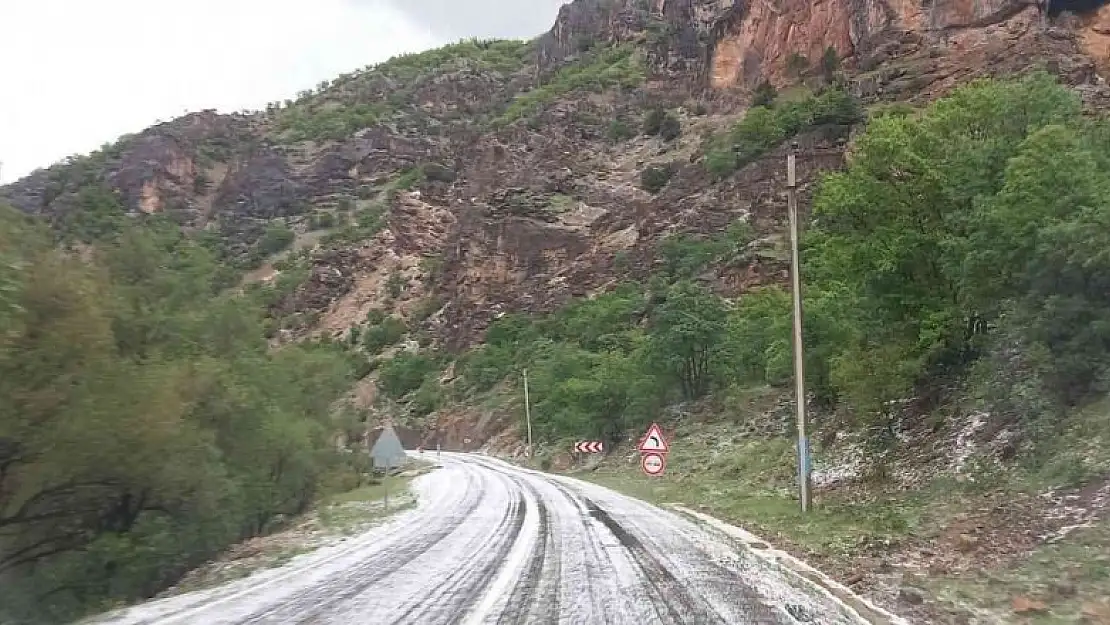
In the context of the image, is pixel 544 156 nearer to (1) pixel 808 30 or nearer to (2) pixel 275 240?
(1) pixel 808 30

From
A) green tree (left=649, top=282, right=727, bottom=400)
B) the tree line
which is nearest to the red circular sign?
the tree line

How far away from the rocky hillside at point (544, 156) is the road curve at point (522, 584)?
36.9 feet

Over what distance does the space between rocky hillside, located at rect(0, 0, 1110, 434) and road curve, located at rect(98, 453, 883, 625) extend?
11233 mm

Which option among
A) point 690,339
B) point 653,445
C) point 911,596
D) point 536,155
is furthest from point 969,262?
point 536,155

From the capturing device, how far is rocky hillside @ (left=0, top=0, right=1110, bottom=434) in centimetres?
6219

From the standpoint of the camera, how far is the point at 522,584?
31.4 ft

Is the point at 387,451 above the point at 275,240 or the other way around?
the other way around

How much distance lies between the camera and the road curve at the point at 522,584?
25.9 ft

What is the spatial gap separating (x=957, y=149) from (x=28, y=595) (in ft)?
65.7

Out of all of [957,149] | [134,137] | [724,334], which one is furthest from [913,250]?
[134,137]

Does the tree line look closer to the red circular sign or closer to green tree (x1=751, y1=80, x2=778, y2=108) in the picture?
the red circular sign

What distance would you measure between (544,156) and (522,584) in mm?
96236

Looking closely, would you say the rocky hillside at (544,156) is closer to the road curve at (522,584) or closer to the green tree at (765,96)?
the green tree at (765,96)

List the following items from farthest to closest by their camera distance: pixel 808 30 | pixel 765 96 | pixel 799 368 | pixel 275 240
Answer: pixel 275 240 → pixel 765 96 → pixel 808 30 → pixel 799 368
